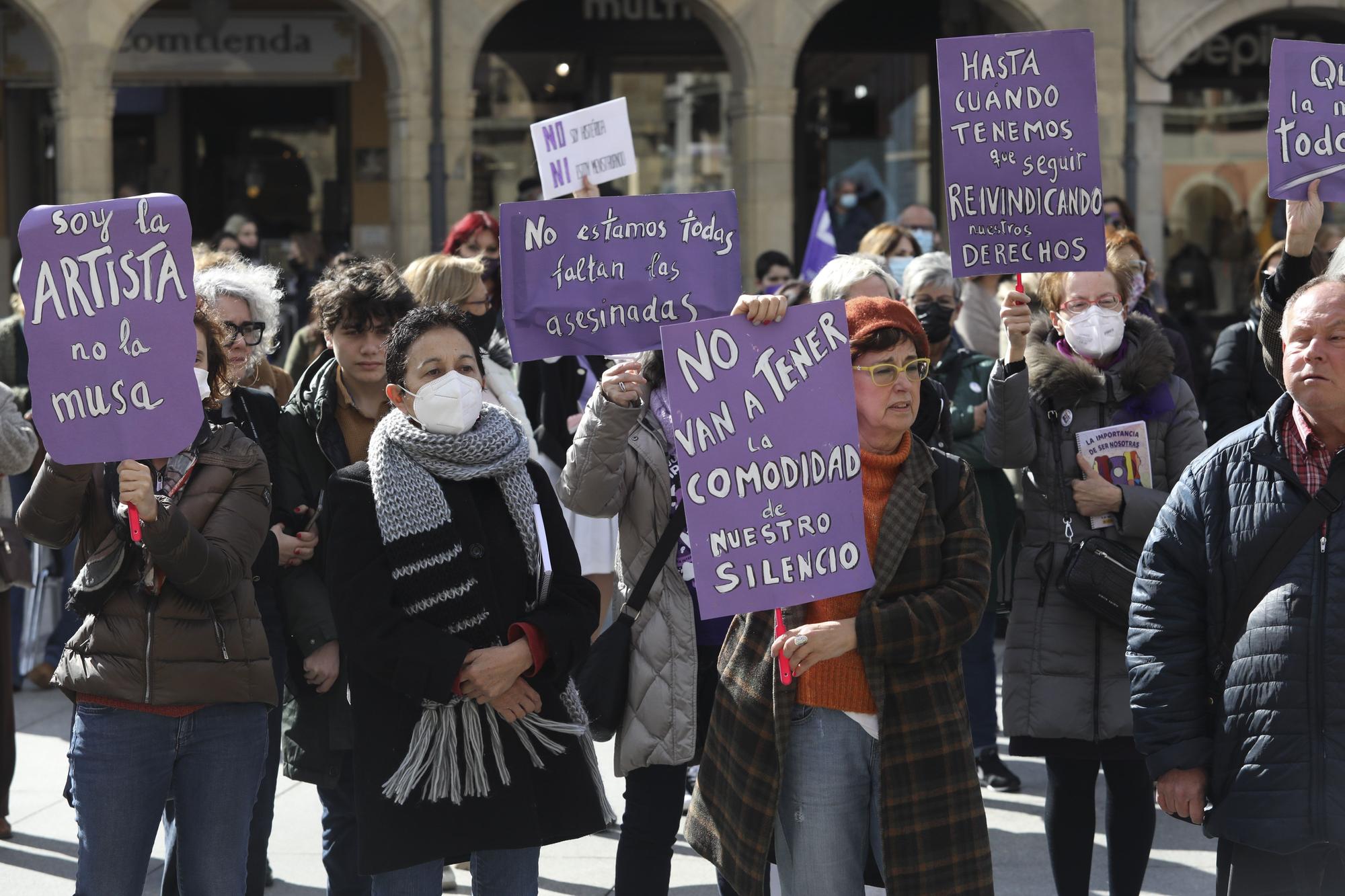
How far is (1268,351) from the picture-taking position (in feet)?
13.1

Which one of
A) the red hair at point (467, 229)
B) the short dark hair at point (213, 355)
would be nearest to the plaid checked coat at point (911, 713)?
the short dark hair at point (213, 355)

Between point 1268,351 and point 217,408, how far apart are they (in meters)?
2.52

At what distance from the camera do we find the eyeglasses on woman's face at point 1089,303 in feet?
15.7

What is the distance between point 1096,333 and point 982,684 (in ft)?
7.37

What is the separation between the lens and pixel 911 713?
3516 millimetres

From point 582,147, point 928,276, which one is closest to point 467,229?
point 582,147

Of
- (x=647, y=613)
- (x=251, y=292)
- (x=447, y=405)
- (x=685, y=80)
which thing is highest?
(x=685, y=80)

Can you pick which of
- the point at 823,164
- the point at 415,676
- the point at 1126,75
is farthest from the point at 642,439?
the point at 823,164

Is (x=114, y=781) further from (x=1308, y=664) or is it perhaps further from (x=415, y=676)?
(x=1308, y=664)

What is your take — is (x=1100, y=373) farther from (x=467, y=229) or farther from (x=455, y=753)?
(x=467, y=229)

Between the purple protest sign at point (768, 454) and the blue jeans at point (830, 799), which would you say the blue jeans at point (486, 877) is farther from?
the purple protest sign at point (768, 454)

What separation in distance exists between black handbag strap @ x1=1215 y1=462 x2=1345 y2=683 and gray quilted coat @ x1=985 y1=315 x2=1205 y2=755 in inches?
46.1

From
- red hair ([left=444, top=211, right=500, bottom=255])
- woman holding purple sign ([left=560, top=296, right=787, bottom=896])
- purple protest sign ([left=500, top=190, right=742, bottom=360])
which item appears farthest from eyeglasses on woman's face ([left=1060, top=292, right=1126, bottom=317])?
red hair ([left=444, top=211, right=500, bottom=255])

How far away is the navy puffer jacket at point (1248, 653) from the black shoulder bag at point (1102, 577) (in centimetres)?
91
